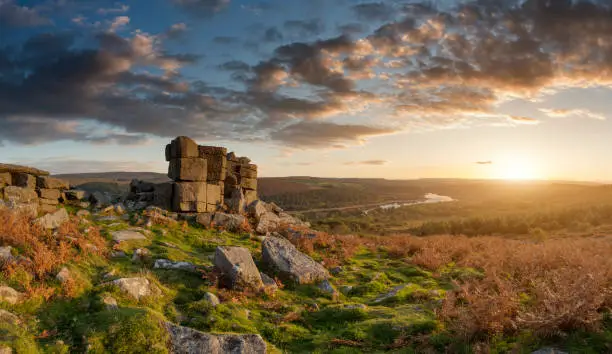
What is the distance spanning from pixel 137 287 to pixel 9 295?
245 cm

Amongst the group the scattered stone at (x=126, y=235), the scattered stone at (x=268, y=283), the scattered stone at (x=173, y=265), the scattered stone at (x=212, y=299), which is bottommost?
the scattered stone at (x=268, y=283)

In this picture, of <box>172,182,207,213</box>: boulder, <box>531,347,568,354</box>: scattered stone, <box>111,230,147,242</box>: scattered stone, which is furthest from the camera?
<box>172,182,207,213</box>: boulder

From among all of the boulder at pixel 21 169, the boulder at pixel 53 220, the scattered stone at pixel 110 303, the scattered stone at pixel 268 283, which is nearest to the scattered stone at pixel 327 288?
the scattered stone at pixel 268 283

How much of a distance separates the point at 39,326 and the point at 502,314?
27.9 ft

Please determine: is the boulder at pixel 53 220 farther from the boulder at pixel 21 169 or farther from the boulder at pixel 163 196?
the boulder at pixel 163 196

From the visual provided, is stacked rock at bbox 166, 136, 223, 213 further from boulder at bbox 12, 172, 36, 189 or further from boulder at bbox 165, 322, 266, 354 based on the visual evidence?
boulder at bbox 165, 322, 266, 354

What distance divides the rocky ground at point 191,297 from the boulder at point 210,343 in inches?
0.8

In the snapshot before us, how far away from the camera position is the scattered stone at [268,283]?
37.8ft

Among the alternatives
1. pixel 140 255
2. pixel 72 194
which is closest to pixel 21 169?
pixel 72 194

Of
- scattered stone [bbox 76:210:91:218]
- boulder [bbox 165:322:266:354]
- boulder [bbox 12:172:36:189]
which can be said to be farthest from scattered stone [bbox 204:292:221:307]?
boulder [bbox 12:172:36:189]

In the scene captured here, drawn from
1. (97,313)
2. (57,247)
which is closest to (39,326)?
(97,313)

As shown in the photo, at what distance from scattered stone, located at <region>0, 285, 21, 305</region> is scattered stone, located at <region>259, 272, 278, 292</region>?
Result: 5.74m

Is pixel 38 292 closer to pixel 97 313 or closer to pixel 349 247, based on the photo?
pixel 97 313

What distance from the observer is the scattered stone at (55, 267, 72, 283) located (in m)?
8.99
